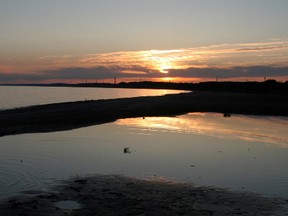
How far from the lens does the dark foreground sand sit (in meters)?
8.84

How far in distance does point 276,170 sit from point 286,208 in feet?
14.3

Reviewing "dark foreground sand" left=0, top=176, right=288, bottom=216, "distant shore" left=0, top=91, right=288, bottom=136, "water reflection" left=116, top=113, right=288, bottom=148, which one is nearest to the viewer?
"dark foreground sand" left=0, top=176, right=288, bottom=216

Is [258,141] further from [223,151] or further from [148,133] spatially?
[148,133]

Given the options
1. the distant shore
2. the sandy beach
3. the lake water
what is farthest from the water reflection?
the sandy beach

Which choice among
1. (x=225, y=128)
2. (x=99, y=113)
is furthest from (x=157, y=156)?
(x=99, y=113)

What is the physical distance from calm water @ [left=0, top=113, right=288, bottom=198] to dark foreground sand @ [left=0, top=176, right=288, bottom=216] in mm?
837

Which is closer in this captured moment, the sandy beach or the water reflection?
the sandy beach

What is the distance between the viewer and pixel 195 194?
10.3 metres

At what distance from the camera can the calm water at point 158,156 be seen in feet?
39.5

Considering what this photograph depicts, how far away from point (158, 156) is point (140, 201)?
6228mm

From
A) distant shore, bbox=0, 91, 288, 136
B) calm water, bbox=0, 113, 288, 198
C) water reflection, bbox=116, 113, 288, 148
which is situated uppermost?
distant shore, bbox=0, 91, 288, 136

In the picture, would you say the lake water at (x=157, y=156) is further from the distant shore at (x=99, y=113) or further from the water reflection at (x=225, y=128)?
the distant shore at (x=99, y=113)

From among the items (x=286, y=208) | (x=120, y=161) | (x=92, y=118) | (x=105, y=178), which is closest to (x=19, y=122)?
(x=92, y=118)

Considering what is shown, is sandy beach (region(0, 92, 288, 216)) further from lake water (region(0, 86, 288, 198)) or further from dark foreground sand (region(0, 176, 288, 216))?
lake water (region(0, 86, 288, 198))
